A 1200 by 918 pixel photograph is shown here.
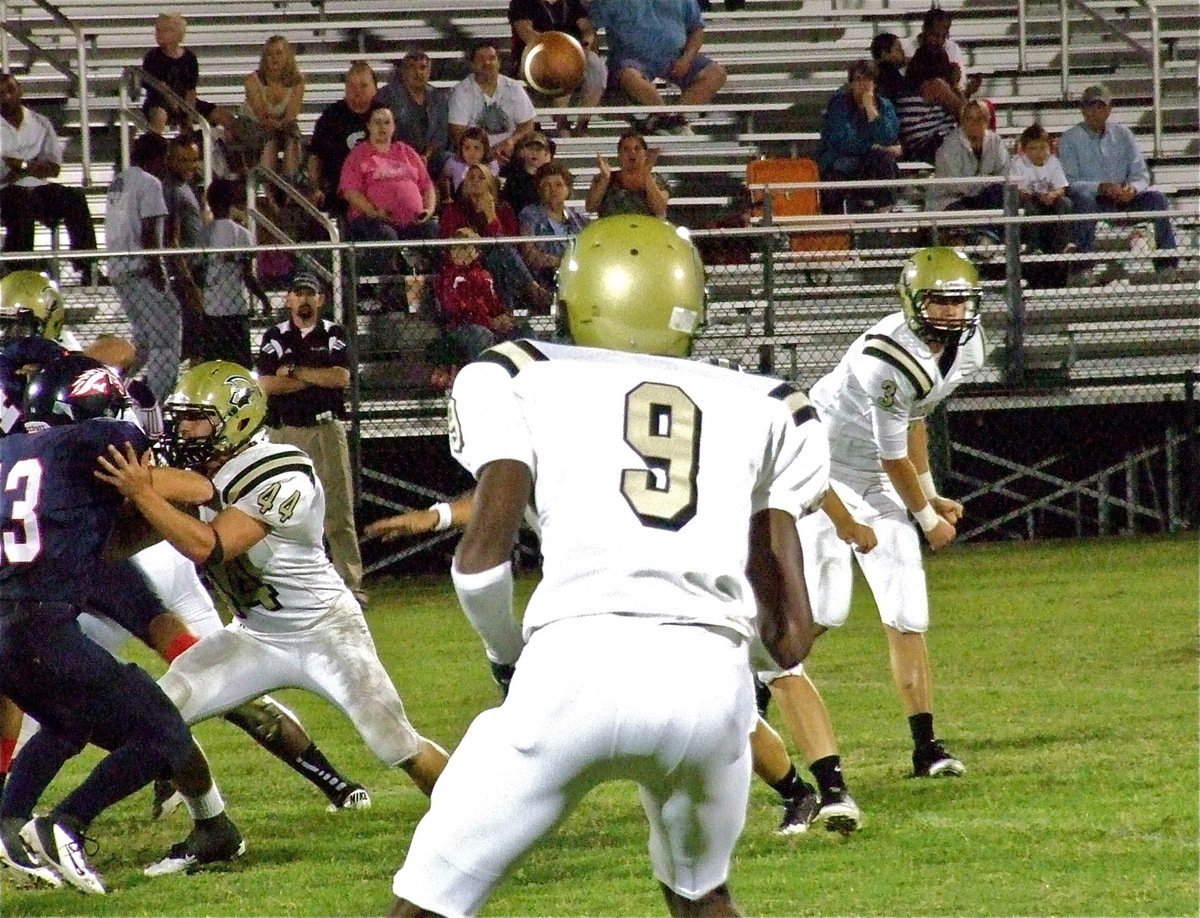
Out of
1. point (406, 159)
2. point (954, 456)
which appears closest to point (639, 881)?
point (406, 159)

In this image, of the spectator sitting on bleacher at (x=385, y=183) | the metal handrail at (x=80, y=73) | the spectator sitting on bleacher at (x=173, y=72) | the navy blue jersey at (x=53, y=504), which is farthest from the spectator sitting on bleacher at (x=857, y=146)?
the navy blue jersey at (x=53, y=504)

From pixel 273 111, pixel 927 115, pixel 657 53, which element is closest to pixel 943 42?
pixel 927 115

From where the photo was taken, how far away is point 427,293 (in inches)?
472

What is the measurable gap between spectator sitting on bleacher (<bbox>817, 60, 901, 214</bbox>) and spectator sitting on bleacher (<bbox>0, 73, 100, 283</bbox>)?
534 centimetres

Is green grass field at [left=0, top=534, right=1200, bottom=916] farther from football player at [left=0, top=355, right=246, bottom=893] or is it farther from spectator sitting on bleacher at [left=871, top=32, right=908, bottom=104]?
spectator sitting on bleacher at [left=871, top=32, right=908, bottom=104]

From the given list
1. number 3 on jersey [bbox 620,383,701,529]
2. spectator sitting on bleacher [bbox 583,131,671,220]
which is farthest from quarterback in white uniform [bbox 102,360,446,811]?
spectator sitting on bleacher [bbox 583,131,671,220]

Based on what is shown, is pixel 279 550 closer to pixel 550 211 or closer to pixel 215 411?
pixel 215 411

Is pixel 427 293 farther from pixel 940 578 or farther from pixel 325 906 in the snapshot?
pixel 325 906

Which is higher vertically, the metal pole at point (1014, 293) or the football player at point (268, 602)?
the metal pole at point (1014, 293)

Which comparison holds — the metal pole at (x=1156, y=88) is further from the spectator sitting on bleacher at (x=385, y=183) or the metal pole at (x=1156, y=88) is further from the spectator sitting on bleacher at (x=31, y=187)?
the spectator sitting on bleacher at (x=31, y=187)

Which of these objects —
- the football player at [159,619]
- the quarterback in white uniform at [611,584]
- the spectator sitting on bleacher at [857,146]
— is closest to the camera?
the quarterback in white uniform at [611,584]

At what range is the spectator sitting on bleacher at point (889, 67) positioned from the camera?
50.5ft

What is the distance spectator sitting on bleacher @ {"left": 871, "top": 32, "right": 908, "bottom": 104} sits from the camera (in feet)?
50.5

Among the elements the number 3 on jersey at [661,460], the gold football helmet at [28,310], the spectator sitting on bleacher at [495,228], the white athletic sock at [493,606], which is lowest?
the white athletic sock at [493,606]
